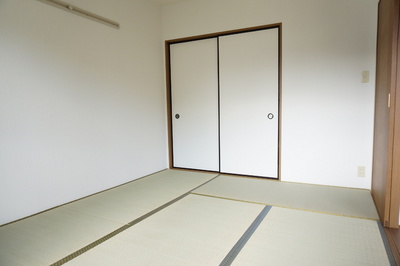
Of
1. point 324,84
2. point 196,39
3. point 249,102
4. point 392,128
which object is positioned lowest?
point 392,128

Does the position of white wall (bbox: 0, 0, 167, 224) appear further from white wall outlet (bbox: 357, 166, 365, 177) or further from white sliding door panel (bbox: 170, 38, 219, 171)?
Answer: white wall outlet (bbox: 357, 166, 365, 177)

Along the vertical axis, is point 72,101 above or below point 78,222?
above

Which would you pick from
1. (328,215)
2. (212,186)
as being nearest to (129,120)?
(212,186)

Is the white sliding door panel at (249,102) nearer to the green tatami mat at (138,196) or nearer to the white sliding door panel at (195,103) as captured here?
the white sliding door panel at (195,103)

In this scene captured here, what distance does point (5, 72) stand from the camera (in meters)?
2.22

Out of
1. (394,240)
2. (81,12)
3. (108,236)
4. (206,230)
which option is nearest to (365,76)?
(394,240)

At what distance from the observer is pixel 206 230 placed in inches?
81.4

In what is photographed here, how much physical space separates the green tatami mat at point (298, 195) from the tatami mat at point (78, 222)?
17.8 inches

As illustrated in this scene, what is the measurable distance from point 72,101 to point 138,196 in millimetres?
1259

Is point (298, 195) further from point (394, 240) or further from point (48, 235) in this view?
point (48, 235)

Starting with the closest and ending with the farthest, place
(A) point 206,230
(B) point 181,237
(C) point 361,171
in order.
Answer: (B) point 181,237
(A) point 206,230
(C) point 361,171

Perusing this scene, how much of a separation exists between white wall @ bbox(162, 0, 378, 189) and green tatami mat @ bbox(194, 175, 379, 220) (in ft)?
0.80

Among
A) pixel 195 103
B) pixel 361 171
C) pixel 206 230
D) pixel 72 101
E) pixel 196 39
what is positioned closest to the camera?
pixel 206 230

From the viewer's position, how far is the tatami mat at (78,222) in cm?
180
